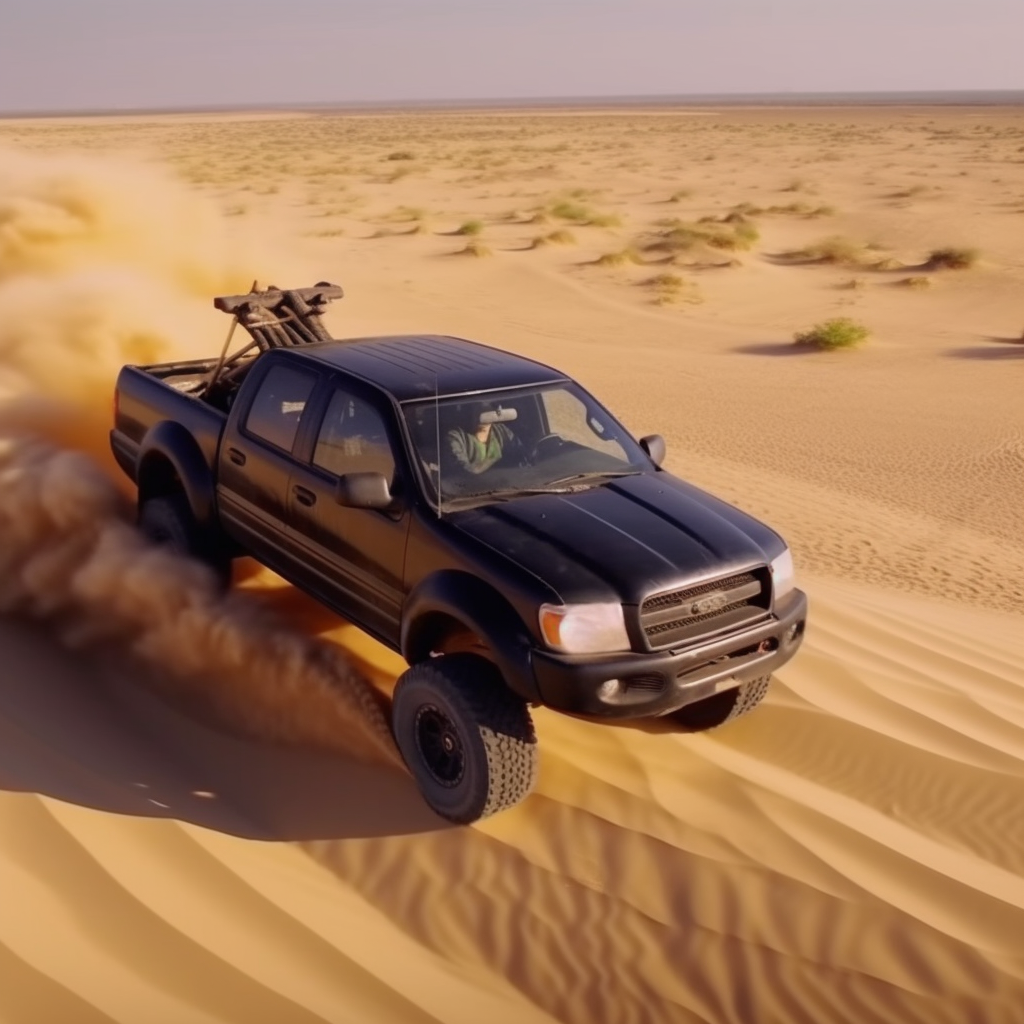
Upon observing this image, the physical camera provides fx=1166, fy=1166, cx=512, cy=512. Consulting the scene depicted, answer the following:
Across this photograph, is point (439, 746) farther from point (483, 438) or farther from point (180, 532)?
point (180, 532)

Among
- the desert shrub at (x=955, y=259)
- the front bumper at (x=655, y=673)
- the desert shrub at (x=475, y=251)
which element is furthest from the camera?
the desert shrub at (x=475, y=251)

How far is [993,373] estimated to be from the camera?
14.4m

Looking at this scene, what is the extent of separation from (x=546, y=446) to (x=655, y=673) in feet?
4.34

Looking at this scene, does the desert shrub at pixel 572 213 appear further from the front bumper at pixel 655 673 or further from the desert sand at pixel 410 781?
the front bumper at pixel 655 673

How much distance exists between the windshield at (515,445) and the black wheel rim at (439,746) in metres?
0.84

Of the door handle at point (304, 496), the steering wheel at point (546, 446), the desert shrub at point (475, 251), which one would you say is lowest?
the desert shrub at point (475, 251)

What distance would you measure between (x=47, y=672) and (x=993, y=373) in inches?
482

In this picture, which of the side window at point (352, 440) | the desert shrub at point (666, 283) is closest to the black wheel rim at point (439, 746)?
the side window at point (352, 440)

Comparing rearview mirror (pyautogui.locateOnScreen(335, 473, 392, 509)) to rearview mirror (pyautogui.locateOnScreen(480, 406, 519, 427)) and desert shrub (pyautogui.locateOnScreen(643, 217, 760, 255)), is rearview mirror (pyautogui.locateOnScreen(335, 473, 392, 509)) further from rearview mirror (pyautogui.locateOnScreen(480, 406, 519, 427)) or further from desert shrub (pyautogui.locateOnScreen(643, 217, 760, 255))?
desert shrub (pyautogui.locateOnScreen(643, 217, 760, 255))

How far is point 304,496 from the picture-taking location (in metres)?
5.27

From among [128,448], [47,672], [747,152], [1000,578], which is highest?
[128,448]

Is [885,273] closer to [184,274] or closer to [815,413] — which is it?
[815,413]

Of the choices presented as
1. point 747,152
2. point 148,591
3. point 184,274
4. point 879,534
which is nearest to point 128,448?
point 148,591

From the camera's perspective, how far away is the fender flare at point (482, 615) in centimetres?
417
